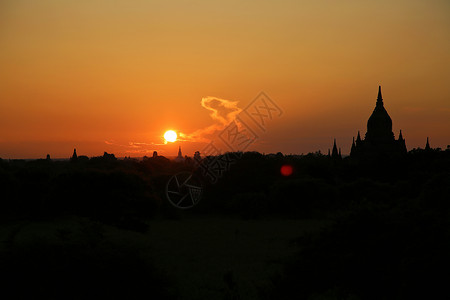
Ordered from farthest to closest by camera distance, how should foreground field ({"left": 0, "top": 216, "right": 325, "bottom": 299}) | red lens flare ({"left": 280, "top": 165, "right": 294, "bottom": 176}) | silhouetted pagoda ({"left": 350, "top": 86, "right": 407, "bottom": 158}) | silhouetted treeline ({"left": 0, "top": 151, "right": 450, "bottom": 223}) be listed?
silhouetted pagoda ({"left": 350, "top": 86, "right": 407, "bottom": 158}) < red lens flare ({"left": 280, "top": 165, "right": 294, "bottom": 176}) < silhouetted treeline ({"left": 0, "top": 151, "right": 450, "bottom": 223}) < foreground field ({"left": 0, "top": 216, "right": 325, "bottom": 299})

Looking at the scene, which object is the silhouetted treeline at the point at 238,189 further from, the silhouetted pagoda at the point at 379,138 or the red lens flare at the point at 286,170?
the silhouetted pagoda at the point at 379,138

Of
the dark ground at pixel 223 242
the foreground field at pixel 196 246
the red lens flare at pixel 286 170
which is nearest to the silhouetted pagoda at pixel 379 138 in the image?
the red lens flare at pixel 286 170

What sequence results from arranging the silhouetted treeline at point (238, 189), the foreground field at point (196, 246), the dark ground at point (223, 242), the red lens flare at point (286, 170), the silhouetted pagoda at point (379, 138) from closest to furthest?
the dark ground at point (223, 242)
the foreground field at point (196, 246)
the silhouetted treeline at point (238, 189)
the red lens flare at point (286, 170)
the silhouetted pagoda at point (379, 138)

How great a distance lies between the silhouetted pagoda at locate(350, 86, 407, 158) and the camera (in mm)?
101812

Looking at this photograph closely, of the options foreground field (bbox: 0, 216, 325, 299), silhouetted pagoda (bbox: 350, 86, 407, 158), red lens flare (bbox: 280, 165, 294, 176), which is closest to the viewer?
foreground field (bbox: 0, 216, 325, 299)

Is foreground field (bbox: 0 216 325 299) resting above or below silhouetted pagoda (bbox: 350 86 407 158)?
below

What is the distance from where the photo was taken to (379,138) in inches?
4063

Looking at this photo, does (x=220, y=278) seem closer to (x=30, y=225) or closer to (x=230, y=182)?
(x=30, y=225)

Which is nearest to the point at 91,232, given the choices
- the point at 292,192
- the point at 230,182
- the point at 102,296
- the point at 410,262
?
the point at 102,296

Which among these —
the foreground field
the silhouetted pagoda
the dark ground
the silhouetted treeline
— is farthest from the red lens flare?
the silhouetted pagoda

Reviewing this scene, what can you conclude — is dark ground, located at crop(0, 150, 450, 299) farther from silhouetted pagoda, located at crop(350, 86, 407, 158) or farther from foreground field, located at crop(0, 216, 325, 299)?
silhouetted pagoda, located at crop(350, 86, 407, 158)

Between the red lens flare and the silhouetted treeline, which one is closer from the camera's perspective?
the silhouetted treeline

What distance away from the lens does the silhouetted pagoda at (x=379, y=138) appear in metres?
102

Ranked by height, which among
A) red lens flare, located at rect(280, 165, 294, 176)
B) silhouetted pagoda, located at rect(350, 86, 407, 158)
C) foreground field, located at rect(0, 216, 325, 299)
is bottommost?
foreground field, located at rect(0, 216, 325, 299)
